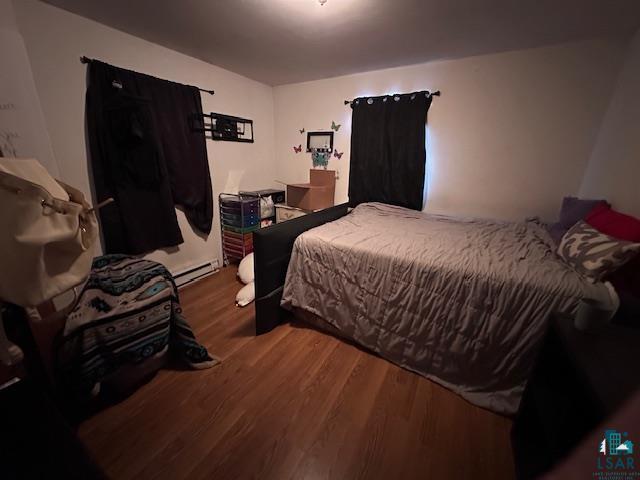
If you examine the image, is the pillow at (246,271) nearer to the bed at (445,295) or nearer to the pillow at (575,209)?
the bed at (445,295)

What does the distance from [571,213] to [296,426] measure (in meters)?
2.39

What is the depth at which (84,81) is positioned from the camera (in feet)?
5.98

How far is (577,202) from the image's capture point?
1.95 meters

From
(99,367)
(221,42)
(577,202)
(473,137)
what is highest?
(221,42)

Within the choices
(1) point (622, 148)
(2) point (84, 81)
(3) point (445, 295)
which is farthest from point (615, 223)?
(2) point (84, 81)

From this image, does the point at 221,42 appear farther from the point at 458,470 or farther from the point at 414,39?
the point at 458,470

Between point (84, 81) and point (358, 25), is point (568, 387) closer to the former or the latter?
point (358, 25)

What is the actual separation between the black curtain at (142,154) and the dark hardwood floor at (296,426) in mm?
1279

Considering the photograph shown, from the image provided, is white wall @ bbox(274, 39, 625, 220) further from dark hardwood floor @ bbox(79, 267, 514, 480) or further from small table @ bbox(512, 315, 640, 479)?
dark hardwood floor @ bbox(79, 267, 514, 480)

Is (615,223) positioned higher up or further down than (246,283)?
higher up

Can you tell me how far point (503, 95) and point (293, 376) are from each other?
284cm

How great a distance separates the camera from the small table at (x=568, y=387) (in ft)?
2.39

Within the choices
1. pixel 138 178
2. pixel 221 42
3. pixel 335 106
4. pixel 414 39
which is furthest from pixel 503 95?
pixel 138 178

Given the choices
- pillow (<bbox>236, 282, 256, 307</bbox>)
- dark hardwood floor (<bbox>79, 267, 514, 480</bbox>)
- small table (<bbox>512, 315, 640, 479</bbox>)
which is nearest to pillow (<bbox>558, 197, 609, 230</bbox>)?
small table (<bbox>512, 315, 640, 479</bbox>)
